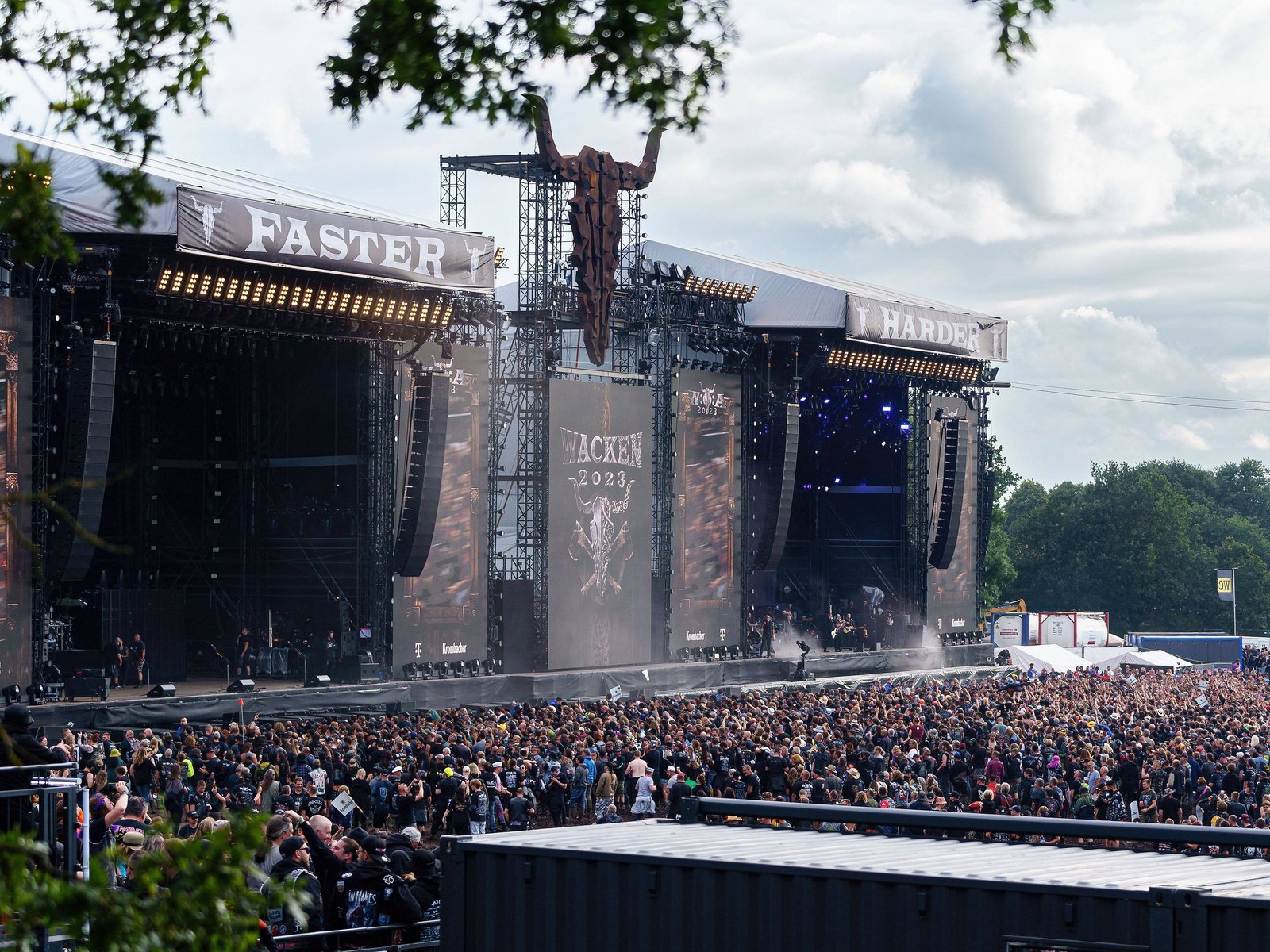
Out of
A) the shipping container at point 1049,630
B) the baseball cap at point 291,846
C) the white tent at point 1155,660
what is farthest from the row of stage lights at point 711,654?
the baseball cap at point 291,846

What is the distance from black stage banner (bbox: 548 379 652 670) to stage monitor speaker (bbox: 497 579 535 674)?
609 millimetres

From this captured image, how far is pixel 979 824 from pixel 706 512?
33626 mm

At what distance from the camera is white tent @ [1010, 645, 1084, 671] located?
5025 cm

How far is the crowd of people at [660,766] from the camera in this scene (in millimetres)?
18125

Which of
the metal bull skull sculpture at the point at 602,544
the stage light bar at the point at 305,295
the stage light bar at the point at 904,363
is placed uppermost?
the stage light bar at the point at 904,363

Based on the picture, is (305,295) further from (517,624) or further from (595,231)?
(517,624)

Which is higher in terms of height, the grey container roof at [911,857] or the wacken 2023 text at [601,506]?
the wacken 2023 text at [601,506]

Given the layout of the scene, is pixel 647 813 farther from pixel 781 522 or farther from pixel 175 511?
pixel 781 522

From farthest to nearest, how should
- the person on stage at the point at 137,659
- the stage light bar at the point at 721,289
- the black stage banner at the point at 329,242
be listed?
the stage light bar at the point at 721,289 < the person on stage at the point at 137,659 < the black stage banner at the point at 329,242

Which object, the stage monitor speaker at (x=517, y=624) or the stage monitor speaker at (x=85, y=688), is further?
the stage monitor speaker at (x=517, y=624)

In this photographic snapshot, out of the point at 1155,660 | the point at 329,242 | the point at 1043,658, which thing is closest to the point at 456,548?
the point at 329,242

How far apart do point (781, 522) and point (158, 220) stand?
20178mm

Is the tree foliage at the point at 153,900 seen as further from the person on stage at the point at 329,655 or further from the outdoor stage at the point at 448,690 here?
the person on stage at the point at 329,655

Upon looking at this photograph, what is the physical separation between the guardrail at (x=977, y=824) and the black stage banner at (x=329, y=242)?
71.9ft
